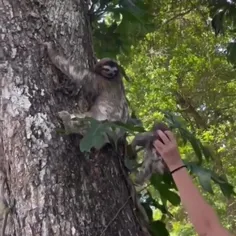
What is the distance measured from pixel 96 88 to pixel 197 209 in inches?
56.4

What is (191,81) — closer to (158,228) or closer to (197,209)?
(158,228)

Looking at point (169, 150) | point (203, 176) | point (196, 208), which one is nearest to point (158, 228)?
point (203, 176)

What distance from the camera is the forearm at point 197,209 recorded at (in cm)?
170

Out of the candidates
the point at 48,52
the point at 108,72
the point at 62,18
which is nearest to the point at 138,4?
the point at 108,72

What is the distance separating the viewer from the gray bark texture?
2.15 m

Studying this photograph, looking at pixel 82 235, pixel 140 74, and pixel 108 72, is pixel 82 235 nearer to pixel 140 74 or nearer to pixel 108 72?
pixel 108 72

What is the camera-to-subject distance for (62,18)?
267 centimetres

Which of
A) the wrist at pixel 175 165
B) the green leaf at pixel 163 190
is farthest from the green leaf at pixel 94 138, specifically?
the green leaf at pixel 163 190

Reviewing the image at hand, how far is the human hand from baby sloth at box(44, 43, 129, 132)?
399mm

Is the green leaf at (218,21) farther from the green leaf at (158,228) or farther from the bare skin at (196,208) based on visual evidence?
the bare skin at (196,208)

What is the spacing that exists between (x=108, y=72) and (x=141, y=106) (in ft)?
15.3

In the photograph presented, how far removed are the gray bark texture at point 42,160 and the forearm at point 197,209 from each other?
54 cm

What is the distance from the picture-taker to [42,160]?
220 centimetres

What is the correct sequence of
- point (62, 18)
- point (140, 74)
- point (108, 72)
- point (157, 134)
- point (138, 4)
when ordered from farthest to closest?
1. point (140, 74)
2. point (138, 4)
3. point (108, 72)
4. point (62, 18)
5. point (157, 134)
